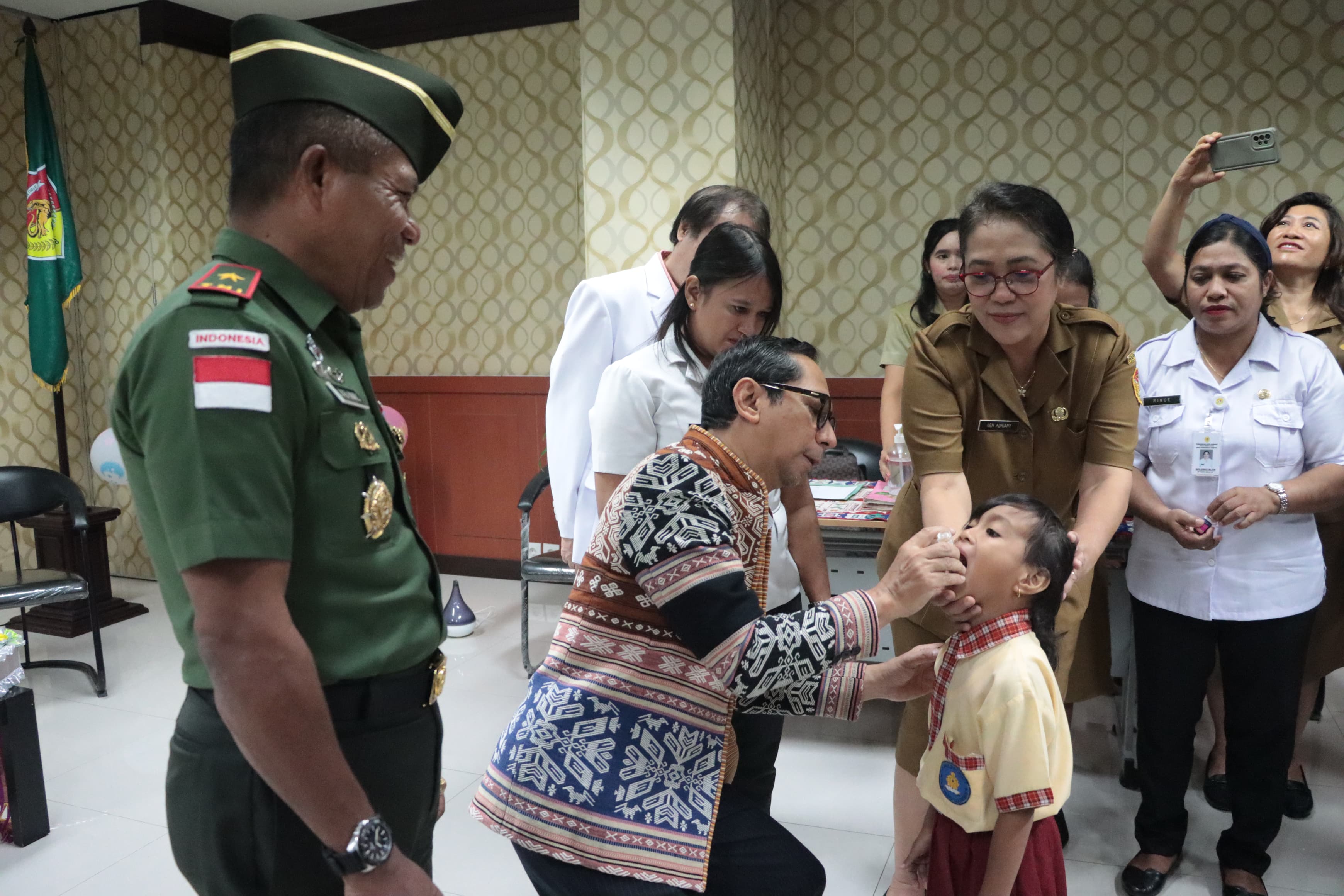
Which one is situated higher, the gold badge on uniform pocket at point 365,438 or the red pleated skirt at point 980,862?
the gold badge on uniform pocket at point 365,438

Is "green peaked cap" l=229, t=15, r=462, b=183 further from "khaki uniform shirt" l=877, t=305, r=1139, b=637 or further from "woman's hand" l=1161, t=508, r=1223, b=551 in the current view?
"woman's hand" l=1161, t=508, r=1223, b=551

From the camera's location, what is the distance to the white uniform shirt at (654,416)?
79.0 inches

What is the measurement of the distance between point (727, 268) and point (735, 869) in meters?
1.09

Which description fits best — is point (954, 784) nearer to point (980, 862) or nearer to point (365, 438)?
point (980, 862)

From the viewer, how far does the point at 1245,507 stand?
2.33m

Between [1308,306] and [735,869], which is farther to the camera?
[1308,306]

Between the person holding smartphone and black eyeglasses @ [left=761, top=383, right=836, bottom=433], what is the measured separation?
1203mm

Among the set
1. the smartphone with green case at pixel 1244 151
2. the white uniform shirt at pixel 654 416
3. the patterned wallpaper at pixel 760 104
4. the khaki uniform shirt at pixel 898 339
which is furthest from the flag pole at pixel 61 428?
the smartphone with green case at pixel 1244 151

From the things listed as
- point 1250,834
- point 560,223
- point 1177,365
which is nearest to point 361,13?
point 560,223

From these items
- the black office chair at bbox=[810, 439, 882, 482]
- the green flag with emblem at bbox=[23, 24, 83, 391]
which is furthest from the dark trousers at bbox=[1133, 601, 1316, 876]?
the green flag with emblem at bbox=[23, 24, 83, 391]

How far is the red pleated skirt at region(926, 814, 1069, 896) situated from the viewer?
168cm

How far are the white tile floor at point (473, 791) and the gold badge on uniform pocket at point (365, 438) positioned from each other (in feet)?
6.26

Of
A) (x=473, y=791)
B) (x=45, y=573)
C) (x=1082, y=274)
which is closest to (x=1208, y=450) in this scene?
(x=1082, y=274)

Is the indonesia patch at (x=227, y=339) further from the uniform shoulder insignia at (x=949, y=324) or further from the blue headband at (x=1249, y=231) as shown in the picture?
the blue headband at (x=1249, y=231)
